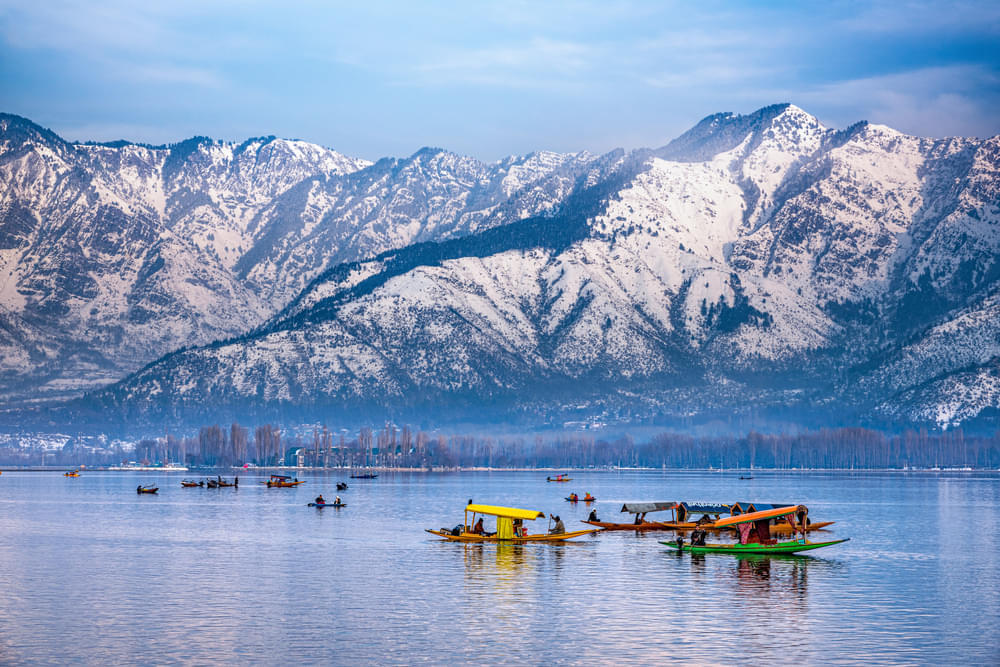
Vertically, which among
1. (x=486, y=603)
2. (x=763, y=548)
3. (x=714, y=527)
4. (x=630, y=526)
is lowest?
(x=486, y=603)

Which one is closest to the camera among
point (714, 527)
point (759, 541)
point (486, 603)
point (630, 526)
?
point (486, 603)

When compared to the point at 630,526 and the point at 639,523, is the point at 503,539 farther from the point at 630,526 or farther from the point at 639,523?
the point at 639,523

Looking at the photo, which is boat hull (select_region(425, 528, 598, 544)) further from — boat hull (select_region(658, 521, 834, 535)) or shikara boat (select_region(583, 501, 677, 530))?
shikara boat (select_region(583, 501, 677, 530))

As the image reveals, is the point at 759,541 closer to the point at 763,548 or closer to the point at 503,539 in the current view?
the point at 763,548

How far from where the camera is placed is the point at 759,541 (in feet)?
512

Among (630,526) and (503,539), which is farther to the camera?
(630,526)

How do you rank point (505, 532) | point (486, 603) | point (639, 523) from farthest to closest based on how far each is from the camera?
point (639, 523)
point (505, 532)
point (486, 603)

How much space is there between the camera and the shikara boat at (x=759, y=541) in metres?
150

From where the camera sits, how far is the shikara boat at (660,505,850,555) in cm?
15012

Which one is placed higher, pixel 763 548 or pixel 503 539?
pixel 763 548

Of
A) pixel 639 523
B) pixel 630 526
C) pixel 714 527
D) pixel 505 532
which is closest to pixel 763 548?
pixel 714 527

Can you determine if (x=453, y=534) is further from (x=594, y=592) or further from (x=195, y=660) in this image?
(x=195, y=660)

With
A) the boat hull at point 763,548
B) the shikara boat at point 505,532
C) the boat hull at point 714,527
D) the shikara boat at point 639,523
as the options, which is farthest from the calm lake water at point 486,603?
the shikara boat at point 639,523

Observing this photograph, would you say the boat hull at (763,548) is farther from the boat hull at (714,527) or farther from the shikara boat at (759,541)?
the boat hull at (714,527)
